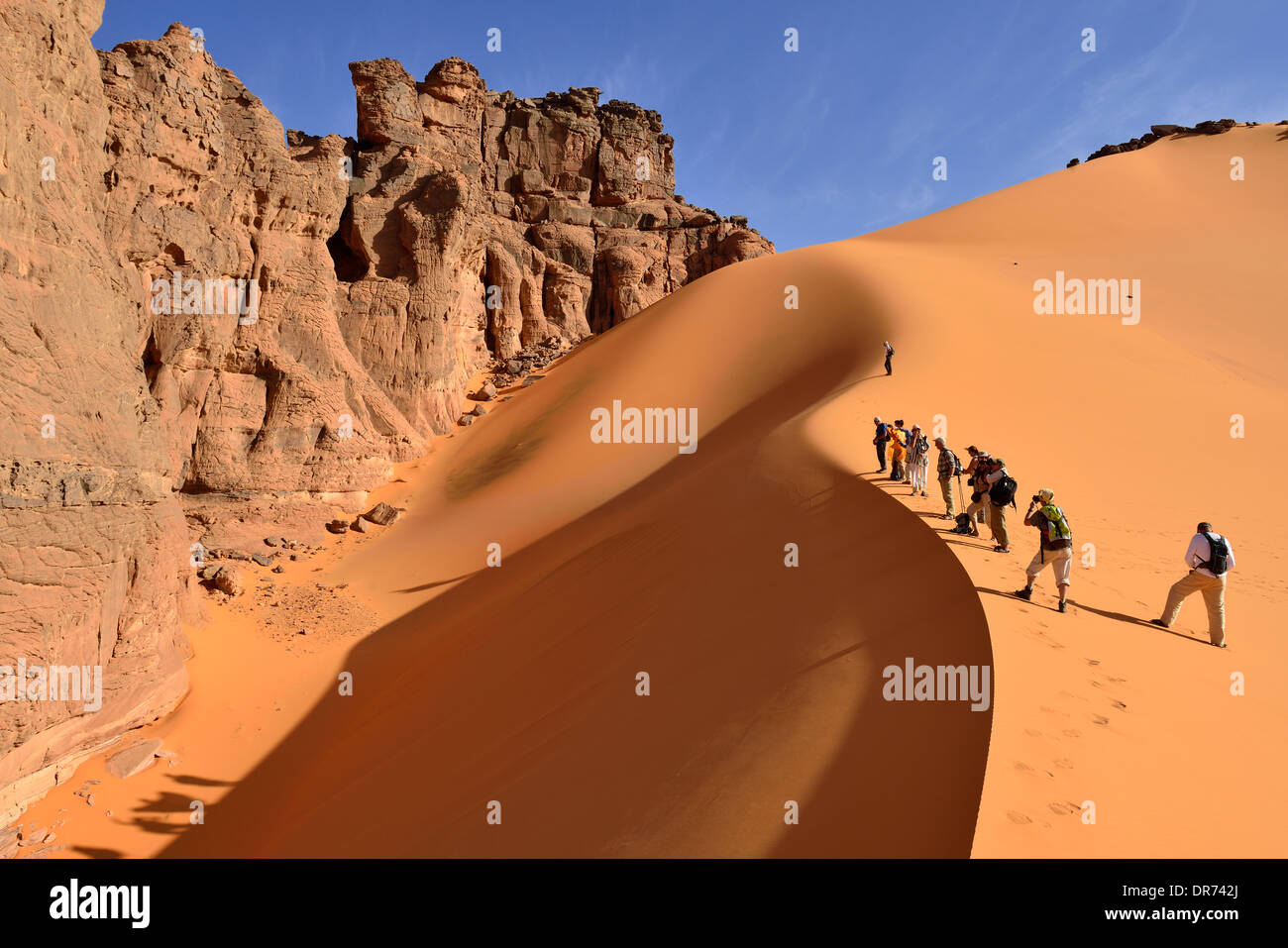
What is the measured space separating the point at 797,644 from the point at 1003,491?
11.2 feet

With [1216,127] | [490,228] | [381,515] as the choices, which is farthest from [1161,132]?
[381,515]

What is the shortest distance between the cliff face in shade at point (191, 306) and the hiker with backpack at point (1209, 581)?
38.7ft

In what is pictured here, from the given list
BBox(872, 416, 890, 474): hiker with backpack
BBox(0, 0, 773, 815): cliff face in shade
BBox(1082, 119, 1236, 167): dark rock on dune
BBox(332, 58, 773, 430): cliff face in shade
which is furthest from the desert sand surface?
BBox(1082, 119, 1236, 167): dark rock on dune

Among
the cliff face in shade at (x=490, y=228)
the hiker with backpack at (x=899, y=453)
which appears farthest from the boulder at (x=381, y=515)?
the hiker with backpack at (x=899, y=453)

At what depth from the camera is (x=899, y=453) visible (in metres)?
9.64

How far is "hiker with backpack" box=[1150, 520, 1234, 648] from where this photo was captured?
231 inches

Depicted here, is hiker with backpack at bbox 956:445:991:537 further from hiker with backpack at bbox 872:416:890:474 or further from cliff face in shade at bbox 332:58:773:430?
cliff face in shade at bbox 332:58:773:430

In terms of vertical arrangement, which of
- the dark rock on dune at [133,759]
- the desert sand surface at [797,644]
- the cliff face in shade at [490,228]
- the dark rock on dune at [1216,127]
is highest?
the dark rock on dune at [1216,127]

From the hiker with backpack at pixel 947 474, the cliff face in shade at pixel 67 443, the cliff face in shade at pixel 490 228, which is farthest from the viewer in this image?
the cliff face in shade at pixel 490 228

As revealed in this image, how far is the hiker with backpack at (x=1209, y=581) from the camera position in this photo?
586 centimetres

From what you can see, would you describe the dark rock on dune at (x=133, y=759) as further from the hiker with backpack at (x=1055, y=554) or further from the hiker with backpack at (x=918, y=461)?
the hiker with backpack at (x=918, y=461)

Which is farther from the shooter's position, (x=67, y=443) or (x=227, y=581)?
(x=227, y=581)

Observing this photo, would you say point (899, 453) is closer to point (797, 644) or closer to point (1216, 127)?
point (797, 644)
